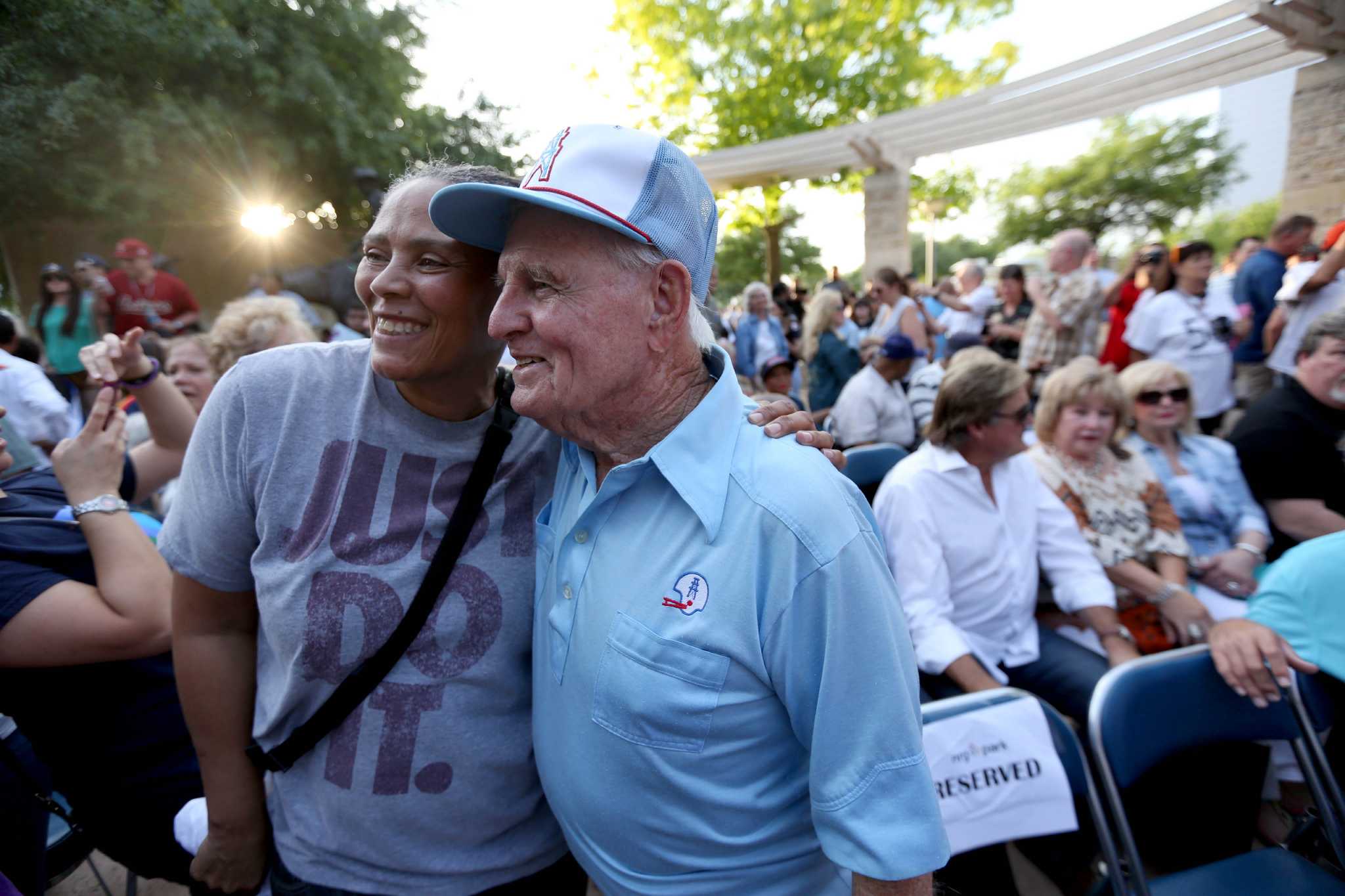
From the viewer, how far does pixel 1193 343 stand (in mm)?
5297

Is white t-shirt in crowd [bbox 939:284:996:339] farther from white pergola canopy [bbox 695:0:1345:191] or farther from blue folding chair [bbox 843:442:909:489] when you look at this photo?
blue folding chair [bbox 843:442:909:489]

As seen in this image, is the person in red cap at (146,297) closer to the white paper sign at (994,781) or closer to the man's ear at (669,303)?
the man's ear at (669,303)

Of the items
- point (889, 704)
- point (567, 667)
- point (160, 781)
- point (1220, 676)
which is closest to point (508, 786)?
point (567, 667)

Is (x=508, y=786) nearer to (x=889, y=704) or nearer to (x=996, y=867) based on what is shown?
(x=889, y=704)

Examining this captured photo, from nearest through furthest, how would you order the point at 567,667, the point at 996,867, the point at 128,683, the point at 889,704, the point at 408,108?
1. the point at 889,704
2. the point at 567,667
3. the point at 128,683
4. the point at 996,867
5. the point at 408,108

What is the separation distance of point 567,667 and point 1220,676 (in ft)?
6.80

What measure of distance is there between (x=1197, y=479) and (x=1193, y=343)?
2632 mm

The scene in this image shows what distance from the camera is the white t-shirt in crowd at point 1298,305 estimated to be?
4893mm

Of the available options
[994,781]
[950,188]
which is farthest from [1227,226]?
[994,781]

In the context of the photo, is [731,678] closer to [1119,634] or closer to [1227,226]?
[1119,634]

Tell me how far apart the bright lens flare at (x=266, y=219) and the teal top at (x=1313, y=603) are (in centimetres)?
365

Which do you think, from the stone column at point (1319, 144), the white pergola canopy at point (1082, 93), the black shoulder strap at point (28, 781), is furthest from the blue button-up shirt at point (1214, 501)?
the stone column at point (1319, 144)

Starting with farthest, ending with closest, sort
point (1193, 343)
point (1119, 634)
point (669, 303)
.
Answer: point (1193, 343)
point (1119, 634)
point (669, 303)

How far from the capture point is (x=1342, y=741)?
89.6 inches
